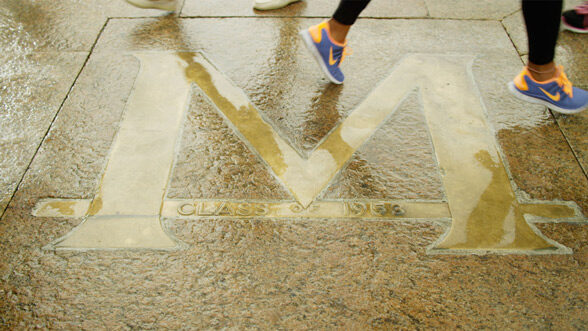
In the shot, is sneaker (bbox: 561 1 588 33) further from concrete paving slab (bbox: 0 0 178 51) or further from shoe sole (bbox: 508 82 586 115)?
concrete paving slab (bbox: 0 0 178 51)

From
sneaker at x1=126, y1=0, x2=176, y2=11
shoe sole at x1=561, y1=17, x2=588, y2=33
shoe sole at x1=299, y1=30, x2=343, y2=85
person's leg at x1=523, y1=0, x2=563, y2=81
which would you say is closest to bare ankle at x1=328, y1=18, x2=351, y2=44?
shoe sole at x1=299, y1=30, x2=343, y2=85

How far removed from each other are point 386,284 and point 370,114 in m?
1.00

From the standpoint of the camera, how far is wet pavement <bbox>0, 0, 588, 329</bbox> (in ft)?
4.52

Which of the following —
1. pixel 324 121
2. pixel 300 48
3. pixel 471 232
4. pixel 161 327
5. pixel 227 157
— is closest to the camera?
pixel 161 327

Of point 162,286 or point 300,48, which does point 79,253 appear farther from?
point 300,48

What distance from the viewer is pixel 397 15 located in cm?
280

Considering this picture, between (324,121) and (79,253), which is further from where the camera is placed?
(324,121)

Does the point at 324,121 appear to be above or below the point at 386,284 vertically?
above

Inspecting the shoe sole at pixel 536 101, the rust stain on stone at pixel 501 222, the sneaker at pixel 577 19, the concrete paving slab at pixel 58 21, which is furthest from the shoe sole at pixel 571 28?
the concrete paving slab at pixel 58 21

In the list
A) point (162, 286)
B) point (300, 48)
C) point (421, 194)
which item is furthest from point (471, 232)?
point (300, 48)

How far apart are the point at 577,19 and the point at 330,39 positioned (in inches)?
74.9

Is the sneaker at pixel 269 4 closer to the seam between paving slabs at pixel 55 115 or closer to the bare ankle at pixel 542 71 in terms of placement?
the seam between paving slabs at pixel 55 115

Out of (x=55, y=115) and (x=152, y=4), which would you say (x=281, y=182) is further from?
(x=152, y=4)

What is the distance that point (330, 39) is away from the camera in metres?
2.10
